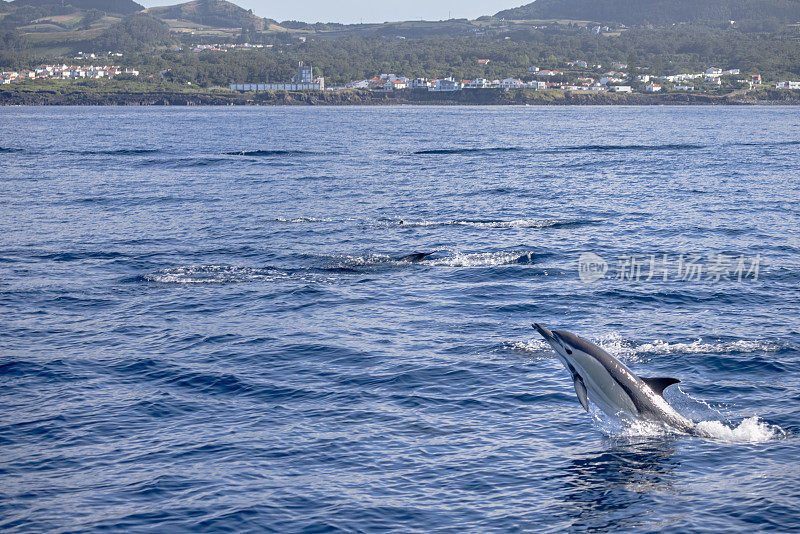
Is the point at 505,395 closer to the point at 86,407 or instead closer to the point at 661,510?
the point at 661,510

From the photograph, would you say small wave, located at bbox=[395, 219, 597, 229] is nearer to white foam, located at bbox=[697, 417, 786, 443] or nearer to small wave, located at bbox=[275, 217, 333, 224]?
small wave, located at bbox=[275, 217, 333, 224]

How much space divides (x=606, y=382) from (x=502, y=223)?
106ft

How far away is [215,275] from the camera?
35.6 meters

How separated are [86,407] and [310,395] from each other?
5.57 metres

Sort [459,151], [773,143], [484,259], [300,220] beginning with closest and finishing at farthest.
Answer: [484,259] → [300,220] → [459,151] → [773,143]

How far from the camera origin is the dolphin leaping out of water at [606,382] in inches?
677

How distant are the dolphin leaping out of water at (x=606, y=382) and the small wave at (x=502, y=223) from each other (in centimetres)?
3049

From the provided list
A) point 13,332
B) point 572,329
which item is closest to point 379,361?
point 572,329

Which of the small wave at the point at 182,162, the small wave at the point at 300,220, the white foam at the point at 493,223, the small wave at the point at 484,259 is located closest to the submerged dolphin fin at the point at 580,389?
the small wave at the point at 484,259

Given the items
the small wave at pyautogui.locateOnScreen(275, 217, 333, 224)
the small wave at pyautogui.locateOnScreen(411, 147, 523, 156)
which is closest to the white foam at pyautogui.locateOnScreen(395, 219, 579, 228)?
the small wave at pyautogui.locateOnScreen(275, 217, 333, 224)

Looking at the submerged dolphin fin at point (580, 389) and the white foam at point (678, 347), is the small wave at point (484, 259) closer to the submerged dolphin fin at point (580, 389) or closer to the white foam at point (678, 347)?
the white foam at point (678, 347)

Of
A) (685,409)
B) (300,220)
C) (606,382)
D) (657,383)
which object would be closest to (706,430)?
(685,409)

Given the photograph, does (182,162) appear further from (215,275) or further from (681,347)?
(681,347)

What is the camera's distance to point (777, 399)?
20.6 m
